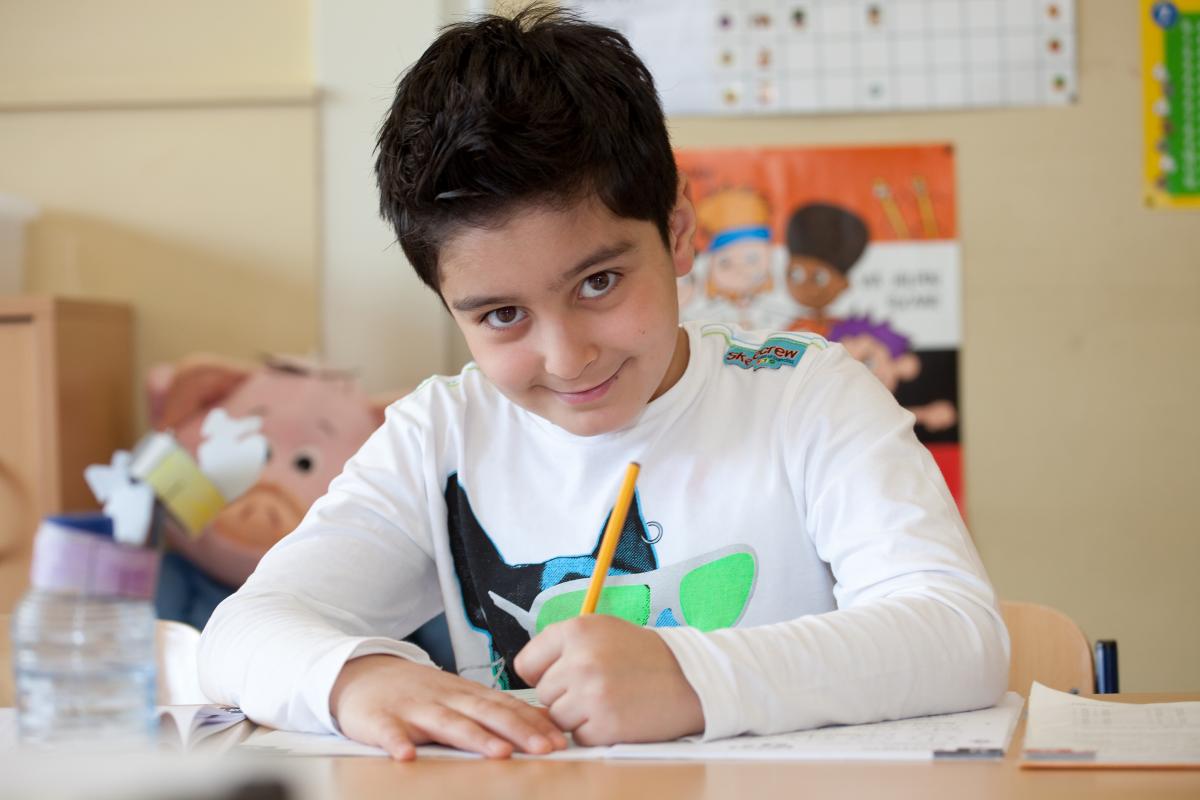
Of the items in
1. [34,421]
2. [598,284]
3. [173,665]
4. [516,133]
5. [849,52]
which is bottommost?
[173,665]

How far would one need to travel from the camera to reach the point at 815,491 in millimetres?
970

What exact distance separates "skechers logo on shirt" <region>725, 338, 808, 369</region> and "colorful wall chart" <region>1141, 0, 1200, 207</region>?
4.11ft

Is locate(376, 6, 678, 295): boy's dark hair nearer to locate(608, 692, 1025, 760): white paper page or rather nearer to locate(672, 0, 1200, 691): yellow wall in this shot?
locate(608, 692, 1025, 760): white paper page

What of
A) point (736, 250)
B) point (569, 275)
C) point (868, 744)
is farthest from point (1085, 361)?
point (868, 744)

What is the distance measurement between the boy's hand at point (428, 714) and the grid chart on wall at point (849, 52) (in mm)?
1510

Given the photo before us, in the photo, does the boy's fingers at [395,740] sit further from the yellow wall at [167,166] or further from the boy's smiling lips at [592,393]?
the yellow wall at [167,166]

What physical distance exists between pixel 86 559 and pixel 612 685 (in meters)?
0.28

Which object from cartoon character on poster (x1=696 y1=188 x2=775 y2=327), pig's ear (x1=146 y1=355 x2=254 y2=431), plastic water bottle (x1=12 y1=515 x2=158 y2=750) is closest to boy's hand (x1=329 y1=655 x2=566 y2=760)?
plastic water bottle (x1=12 y1=515 x2=158 y2=750)

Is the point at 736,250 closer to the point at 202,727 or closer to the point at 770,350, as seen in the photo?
the point at 770,350

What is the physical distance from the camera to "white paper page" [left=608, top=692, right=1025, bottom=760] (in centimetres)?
64

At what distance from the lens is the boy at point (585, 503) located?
717 mm

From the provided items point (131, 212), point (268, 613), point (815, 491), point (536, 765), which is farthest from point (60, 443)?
point (536, 765)

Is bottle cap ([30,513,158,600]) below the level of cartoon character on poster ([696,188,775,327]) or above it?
below

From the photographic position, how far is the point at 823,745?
67 cm
